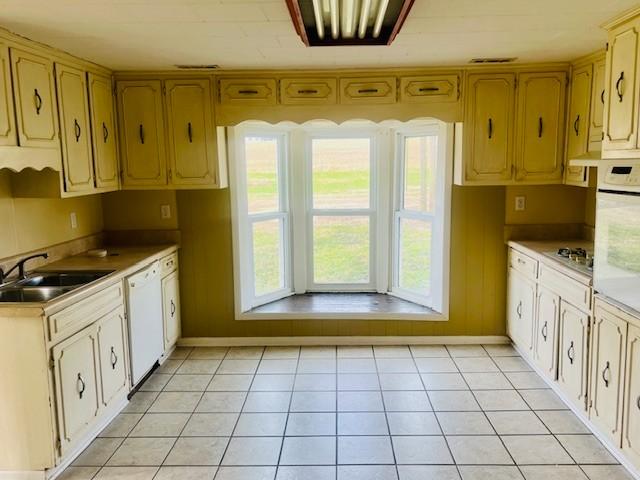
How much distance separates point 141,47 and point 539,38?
2.29m

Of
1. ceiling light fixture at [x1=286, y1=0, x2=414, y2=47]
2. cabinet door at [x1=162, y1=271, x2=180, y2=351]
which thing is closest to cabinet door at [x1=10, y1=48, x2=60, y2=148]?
cabinet door at [x1=162, y1=271, x2=180, y2=351]

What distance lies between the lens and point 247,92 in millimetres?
3811

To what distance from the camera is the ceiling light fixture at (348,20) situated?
84.4 inches

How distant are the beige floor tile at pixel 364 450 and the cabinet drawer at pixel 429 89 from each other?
7.78 feet

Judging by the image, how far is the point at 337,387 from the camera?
345 centimetres

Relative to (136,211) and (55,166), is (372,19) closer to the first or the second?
(55,166)

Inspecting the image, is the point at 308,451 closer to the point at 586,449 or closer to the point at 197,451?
the point at 197,451

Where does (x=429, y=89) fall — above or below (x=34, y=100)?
above

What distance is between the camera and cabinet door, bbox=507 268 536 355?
11.9 ft

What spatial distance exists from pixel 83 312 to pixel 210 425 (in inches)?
38.4

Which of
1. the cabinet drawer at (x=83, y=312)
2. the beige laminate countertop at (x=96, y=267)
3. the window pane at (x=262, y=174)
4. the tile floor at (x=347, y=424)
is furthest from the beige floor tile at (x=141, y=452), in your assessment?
the window pane at (x=262, y=174)

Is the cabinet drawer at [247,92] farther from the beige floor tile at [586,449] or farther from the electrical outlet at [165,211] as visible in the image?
the beige floor tile at [586,449]

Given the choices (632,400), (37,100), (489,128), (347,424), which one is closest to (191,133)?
(37,100)

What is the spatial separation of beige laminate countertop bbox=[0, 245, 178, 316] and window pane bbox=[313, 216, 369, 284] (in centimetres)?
129
